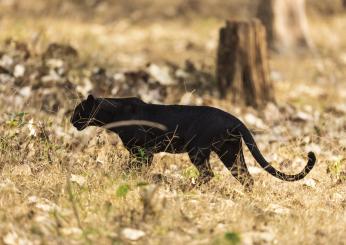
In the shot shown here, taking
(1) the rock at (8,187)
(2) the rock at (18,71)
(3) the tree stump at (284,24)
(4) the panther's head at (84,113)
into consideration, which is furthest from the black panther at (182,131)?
(3) the tree stump at (284,24)

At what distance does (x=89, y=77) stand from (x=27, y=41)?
3.80 feet

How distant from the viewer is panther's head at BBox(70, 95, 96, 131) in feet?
17.1

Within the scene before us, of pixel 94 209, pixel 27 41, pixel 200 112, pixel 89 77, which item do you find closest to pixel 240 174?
pixel 200 112

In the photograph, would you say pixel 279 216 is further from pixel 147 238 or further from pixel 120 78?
pixel 120 78

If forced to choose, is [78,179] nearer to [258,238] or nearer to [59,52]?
[258,238]

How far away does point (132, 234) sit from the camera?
13.0 feet

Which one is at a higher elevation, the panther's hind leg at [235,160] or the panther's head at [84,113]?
the panther's head at [84,113]

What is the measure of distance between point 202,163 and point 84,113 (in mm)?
1013

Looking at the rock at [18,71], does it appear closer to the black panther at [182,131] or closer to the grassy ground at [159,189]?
the grassy ground at [159,189]

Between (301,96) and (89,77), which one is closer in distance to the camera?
(89,77)

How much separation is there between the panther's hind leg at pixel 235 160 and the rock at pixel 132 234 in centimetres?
124

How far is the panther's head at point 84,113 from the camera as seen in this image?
523cm

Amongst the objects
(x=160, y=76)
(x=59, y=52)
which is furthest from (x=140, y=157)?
(x=59, y=52)

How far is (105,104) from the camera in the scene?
523 cm
